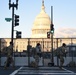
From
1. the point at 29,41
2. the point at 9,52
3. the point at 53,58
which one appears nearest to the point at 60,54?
the point at 9,52

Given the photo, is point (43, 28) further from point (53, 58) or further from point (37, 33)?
point (53, 58)

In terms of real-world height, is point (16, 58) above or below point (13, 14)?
below

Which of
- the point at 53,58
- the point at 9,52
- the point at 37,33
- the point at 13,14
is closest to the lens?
the point at 9,52

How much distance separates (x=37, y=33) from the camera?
192 meters

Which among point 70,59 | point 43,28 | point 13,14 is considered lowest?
point 70,59

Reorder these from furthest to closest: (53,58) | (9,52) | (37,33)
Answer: (37,33) → (53,58) → (9,52)

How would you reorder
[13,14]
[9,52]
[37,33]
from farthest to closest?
[37,33] → [13,14] → [9,52]

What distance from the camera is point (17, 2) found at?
3303 centimetres

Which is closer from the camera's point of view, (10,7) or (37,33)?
(10,7)

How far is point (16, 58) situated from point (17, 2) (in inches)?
282

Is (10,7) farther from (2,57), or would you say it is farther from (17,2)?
(2,57)

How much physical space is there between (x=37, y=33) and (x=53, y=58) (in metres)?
155

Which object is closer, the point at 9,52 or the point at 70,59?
the point at 9,52

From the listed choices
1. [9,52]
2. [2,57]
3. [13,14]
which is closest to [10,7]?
[13,14]
